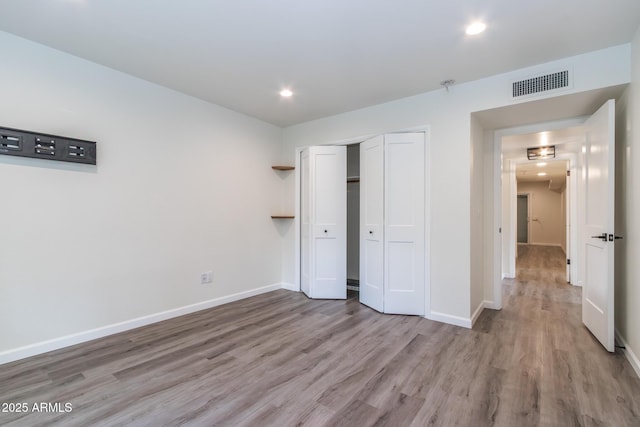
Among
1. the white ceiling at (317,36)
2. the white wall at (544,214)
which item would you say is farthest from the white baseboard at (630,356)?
the white wall at (544,214)

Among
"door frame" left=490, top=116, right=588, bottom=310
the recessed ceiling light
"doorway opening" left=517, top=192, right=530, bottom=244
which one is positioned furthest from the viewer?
"doorway opening" left=517, top=192, right=530, bottom=244

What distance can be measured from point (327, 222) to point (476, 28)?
2.72 m

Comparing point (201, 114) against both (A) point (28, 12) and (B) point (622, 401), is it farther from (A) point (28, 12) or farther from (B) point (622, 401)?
(B) point (622, 401)

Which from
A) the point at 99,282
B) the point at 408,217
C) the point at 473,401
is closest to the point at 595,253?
the point at 408,217

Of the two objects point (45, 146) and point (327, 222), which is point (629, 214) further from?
point (45, 146)

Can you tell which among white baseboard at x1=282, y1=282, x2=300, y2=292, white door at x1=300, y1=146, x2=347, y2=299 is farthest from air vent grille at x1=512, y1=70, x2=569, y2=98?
white baseboard at x1=282, y1=282, x2=300, y2=292

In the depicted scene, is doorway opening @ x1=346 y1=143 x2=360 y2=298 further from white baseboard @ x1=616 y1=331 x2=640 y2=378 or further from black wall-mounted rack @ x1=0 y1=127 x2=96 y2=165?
black wall-mounted rack @ x1=0 y1=127 x2=96 y2=165

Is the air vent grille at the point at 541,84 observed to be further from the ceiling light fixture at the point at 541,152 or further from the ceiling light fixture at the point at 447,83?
the ceiling light fixture at the point at 541,152

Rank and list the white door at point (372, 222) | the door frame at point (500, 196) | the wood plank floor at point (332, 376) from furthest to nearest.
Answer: the white door at point (372, 222)
the door frame at point (500, 196)
the wood plank floor at point (332, 376)

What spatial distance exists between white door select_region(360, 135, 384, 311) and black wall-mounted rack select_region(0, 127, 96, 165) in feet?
9.65

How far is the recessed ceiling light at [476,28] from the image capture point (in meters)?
2.15

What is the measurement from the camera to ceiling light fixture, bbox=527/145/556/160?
193 inches

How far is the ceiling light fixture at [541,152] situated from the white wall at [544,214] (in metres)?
7.08

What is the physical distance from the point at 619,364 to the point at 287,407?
103 inches
